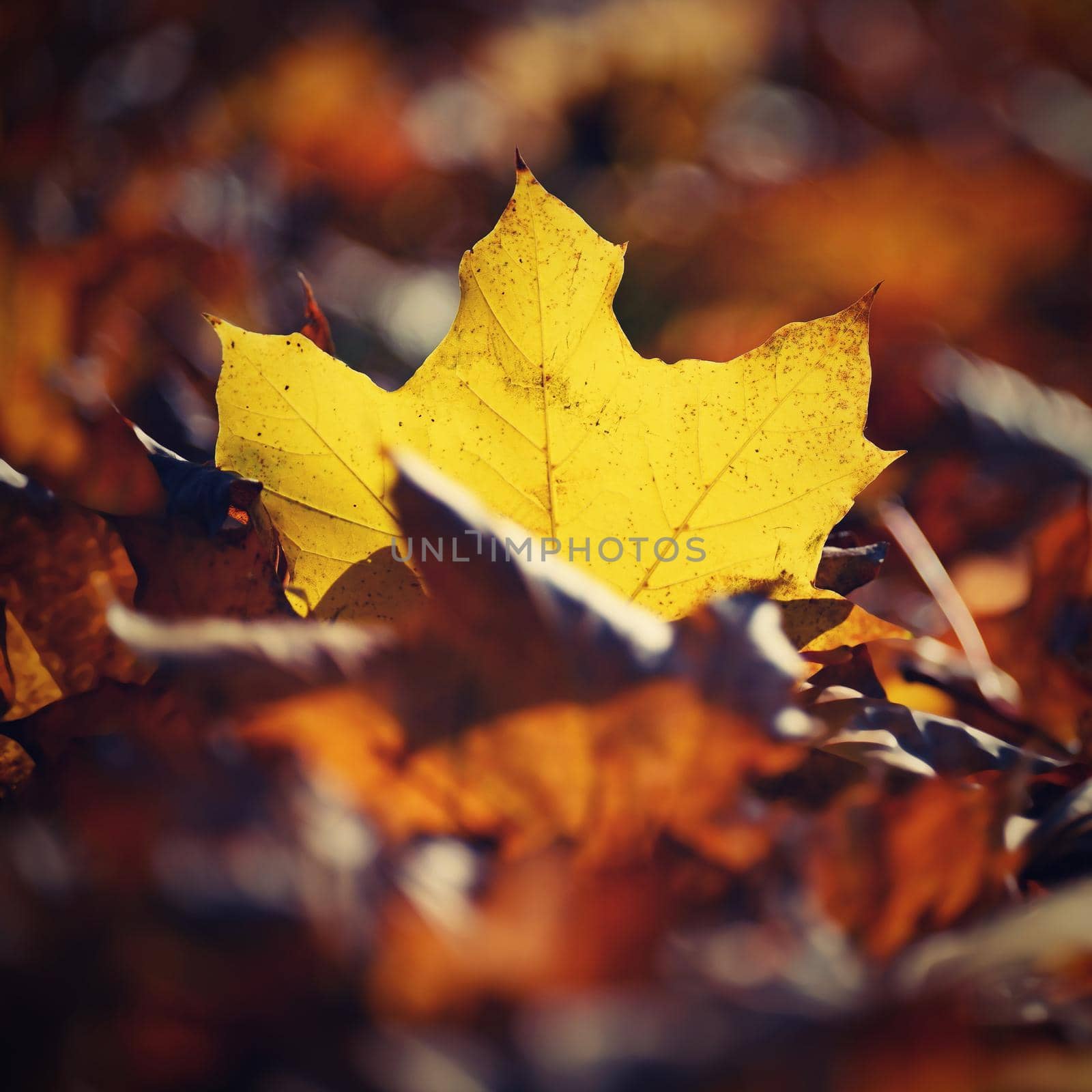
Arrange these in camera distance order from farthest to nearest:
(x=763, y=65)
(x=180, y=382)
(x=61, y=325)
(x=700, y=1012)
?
(x=763, y=65)
(x=61, y=325)
(x=180, y=382)
(x=700, y=1012)

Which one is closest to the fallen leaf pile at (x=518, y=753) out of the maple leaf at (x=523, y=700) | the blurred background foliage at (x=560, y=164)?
the maple leaf at (x=523, y=700)

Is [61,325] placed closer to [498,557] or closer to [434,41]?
[498,557]

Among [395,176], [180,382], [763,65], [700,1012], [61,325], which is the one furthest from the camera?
[763,65]

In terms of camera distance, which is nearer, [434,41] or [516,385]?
[516,385]

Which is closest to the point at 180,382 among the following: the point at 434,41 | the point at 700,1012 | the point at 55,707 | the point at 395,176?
the point at 55,707

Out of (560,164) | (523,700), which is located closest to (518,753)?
(523,700)

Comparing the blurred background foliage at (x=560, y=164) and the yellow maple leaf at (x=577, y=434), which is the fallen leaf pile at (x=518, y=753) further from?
the blurred background foliage at (x=560, y=164)

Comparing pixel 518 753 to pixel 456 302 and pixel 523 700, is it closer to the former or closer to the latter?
pixel 523 700
